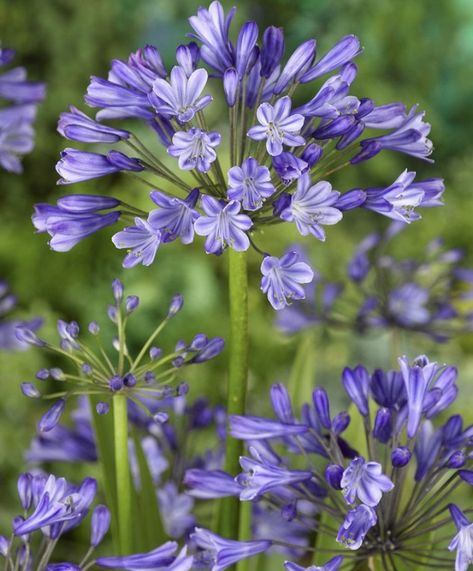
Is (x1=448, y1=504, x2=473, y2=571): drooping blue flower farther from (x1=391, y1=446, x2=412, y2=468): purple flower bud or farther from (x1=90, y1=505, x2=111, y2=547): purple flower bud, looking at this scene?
(x1=90, y1=505, x2=111, y2=547): purple flower bud

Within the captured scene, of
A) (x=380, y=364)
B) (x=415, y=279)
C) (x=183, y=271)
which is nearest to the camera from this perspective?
(x=415, y=279)

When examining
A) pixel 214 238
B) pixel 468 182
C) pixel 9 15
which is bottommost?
pixel 214 238

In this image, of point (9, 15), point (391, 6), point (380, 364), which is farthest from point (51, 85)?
point (380, 364)

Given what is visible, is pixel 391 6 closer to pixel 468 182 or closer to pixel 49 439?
pixel 468 182

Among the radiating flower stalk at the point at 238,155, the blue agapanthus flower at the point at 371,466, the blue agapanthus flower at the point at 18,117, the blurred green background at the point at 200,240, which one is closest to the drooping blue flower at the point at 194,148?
the radiating flower stalk at the point at 238,155

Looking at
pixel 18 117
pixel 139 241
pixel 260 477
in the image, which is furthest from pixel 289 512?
pixel 18 117

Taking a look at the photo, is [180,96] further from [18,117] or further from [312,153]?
[18,117]

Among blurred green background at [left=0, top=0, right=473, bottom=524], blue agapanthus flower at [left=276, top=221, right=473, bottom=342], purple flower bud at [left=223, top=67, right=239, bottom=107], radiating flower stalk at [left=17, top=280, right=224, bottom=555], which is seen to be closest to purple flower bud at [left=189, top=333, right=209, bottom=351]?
radiating flower stalk at [left=17, top=280, right=224, bottom=555]

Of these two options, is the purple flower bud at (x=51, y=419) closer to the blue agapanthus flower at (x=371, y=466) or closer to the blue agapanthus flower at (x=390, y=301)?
the blue agapanthus flower at (x=371, y=466)
